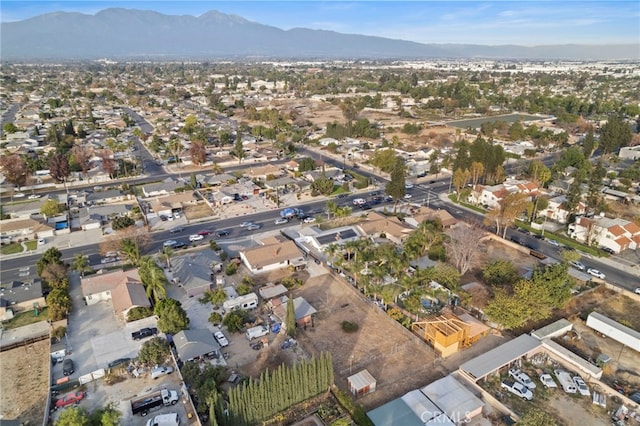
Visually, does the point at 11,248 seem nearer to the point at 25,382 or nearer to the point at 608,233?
the point at 25,382

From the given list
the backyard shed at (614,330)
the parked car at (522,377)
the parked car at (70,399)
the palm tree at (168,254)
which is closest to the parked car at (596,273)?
the backyard shed at (614,330)

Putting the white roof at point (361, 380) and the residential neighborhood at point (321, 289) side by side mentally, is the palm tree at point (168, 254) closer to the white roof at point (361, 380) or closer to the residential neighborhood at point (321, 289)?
the residential neighborhood at point (321, 289)

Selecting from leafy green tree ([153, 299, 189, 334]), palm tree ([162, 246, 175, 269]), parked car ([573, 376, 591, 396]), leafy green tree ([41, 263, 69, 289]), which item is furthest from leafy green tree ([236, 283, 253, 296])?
parked car ([573, 376, 591, 396])

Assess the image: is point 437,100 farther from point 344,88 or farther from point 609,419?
point 609,419

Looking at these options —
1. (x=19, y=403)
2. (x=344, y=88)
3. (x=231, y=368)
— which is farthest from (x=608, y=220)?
(x=344, y=88)

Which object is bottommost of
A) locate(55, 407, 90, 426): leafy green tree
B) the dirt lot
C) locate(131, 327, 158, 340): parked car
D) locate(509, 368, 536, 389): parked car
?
the dirt lot

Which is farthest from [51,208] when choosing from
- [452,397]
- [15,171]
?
[452,397]

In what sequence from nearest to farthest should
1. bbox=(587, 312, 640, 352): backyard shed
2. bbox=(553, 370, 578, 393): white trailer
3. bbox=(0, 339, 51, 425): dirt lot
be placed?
1. bbox=(0, 339, 51, 425): dirt lot
2. bbox=(553, 370, 578, 393): white trailer
3. bbox=(587, 312, 640, 352): backyard shed

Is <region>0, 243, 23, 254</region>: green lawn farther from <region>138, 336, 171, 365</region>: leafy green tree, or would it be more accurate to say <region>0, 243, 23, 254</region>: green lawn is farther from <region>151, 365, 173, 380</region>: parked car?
<region>151, 365, 173, 380</region>: parked car
